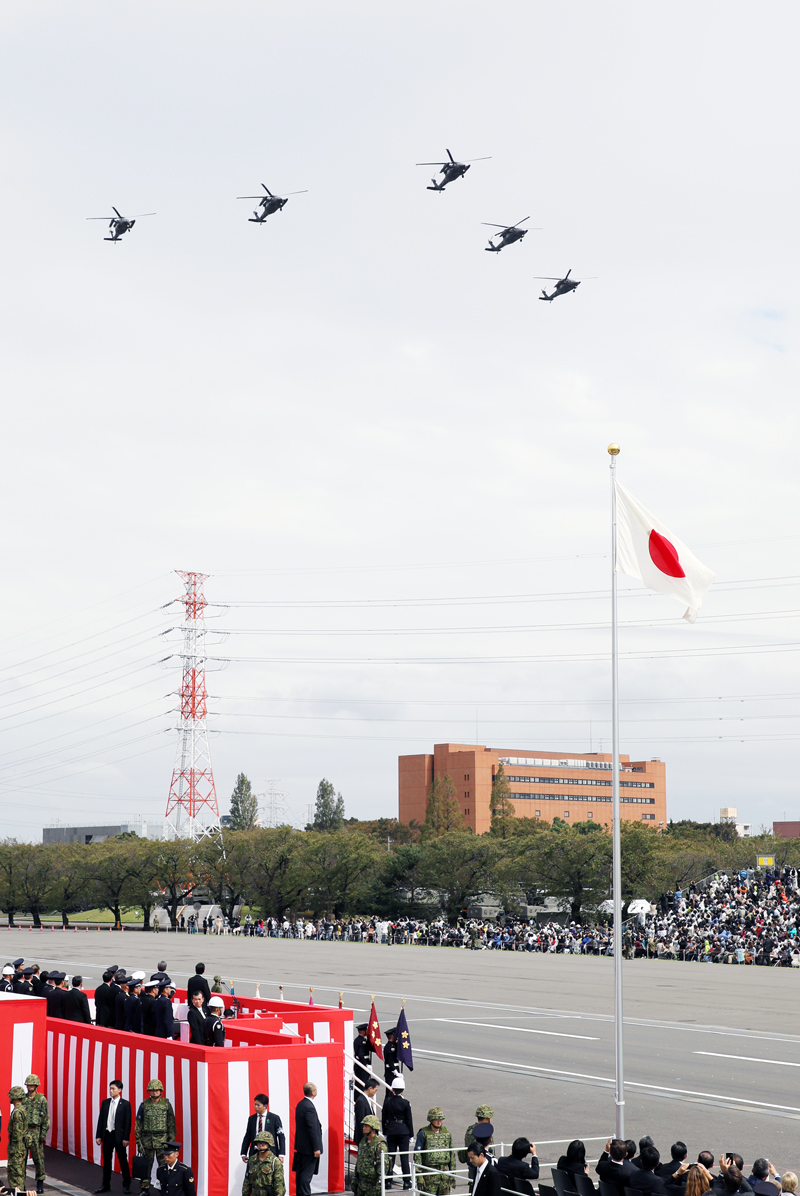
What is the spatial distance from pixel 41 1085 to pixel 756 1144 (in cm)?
1044

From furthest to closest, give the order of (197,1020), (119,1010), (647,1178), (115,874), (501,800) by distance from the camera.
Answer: (501,800) < (115,874) < (119,1010) < (197,1020) < (647,1178)

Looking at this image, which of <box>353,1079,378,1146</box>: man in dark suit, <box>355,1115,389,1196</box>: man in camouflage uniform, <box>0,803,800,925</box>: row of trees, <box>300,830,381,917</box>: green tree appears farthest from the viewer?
<box>300,830,381,917</box>: green tree

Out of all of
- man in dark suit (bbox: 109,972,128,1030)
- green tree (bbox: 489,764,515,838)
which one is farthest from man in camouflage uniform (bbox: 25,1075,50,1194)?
green tree (bbox: 489,764,515,838)

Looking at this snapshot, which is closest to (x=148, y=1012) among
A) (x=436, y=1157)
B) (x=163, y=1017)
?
(x=163, y=1017)

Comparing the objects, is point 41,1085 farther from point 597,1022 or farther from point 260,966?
point 260,966

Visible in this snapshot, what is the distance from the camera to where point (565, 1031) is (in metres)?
32.5

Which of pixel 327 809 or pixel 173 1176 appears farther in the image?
pixel 327 809

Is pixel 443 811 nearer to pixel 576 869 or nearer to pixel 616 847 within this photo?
pixel 576 869

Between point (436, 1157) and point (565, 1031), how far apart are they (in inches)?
804

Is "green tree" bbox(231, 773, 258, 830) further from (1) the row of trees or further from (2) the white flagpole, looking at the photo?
(2) the white flagpole

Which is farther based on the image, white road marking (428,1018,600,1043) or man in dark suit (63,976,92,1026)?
white road marking (428,1018,600,1043)

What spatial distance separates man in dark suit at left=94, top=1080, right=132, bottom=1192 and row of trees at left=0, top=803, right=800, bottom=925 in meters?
67.4

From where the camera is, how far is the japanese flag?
639 inches

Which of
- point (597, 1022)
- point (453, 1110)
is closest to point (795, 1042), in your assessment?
point (597, 1022)
